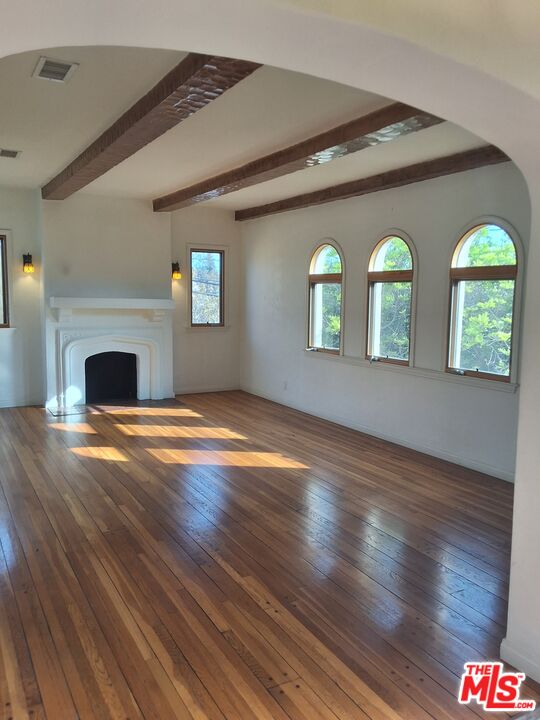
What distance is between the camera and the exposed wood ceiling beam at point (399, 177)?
4699 millimetres

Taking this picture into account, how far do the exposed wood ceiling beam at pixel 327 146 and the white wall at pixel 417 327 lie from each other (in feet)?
4.43

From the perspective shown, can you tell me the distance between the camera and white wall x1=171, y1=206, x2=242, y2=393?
8.55 m

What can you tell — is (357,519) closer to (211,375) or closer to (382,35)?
(382,35)

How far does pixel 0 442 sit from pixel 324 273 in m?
4.38

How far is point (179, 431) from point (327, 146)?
3620 millimetres

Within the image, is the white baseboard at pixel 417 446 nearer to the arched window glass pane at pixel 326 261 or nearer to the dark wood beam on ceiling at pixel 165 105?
the arched window glass pane at pixel 326 261

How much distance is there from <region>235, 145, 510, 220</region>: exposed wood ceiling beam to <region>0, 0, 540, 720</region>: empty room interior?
31 millimetres

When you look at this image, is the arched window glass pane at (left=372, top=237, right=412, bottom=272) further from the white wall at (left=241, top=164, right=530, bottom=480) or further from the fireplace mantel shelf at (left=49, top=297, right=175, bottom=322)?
the fireplace mantel shelf at (left=49, top=297, right=175, bottom=322)

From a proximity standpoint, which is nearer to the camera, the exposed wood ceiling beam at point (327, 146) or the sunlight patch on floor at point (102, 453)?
the exposed wood ceiling beam at point (327, 146)

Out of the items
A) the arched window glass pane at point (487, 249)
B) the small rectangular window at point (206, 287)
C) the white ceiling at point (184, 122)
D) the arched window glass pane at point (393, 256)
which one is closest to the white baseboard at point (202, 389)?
the small rectangular window at point (206, 287)

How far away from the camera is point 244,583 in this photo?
306cm

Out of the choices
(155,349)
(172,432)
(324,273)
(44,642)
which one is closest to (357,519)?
(44,642)

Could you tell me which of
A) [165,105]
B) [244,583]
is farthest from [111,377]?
[244,583]

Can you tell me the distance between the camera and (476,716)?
2148 mm
